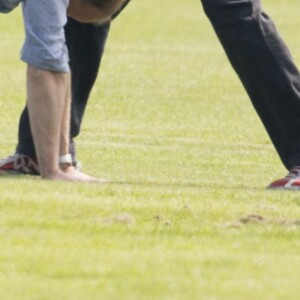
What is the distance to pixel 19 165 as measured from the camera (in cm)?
843

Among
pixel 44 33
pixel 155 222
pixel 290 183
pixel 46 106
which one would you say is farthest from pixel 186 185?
pixel 155 222

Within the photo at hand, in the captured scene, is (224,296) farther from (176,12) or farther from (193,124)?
(176,12)

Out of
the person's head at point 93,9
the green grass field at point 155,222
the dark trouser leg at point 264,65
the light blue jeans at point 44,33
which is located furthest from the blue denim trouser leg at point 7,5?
the dark trouser leg at point 264,65

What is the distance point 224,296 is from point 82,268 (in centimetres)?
62

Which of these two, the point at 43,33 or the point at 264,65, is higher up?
the point at 43,33

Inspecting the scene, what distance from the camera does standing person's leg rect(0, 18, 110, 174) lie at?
8.47 meters

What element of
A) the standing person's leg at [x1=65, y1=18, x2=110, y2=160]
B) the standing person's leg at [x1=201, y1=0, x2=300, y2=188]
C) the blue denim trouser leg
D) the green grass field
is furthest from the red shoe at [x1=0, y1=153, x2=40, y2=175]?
the standing person's leg at [x1=201, y1=0, x2=300, y2=188]

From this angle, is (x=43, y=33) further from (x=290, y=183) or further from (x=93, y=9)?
(x=290, y=183)

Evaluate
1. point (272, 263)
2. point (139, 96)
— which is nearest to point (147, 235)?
point (272, 263)

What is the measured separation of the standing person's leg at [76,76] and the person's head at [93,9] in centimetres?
33

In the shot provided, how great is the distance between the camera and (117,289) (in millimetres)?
4988

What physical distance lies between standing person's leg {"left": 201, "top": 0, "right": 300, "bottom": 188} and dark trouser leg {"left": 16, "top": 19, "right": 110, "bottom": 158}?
83 centimetres

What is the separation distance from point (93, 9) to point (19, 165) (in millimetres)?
955

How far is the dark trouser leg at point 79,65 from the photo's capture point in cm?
852
